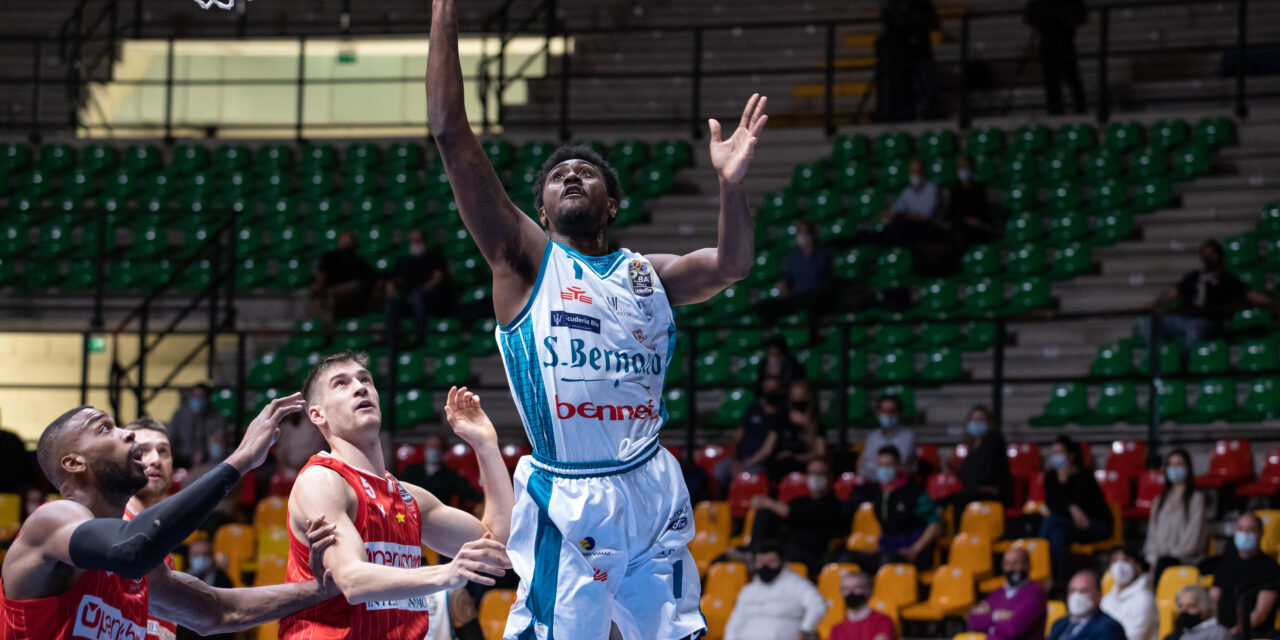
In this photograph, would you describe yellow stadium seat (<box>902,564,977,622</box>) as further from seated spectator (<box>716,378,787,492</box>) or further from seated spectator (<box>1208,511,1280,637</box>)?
seated spectator (<box>716,378,787,492</box>)

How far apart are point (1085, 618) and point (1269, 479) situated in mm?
2589

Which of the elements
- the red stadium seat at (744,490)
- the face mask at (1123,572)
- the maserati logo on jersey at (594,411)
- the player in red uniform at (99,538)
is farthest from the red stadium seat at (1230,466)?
the player in red uniform at (99,538)

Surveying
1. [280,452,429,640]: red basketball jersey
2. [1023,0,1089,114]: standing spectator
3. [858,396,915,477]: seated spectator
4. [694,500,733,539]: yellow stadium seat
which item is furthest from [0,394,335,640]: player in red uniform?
[1023,0,1089,114]: standing spectator

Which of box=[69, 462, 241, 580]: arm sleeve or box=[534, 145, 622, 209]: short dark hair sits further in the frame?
box=[534, 145, 622, 209]: short dark hair

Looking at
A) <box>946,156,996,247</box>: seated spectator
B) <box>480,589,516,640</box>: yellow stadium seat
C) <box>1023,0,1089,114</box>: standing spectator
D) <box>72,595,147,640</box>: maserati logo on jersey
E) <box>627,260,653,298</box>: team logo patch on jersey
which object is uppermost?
<box>1023,0,1089,114</box>: standing spectator

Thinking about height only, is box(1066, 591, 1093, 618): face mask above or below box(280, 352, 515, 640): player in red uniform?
below

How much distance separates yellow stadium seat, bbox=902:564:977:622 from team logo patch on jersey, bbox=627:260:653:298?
812 centimetres

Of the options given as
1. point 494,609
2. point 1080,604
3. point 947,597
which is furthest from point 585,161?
point 494,609

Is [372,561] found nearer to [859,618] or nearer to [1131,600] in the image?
[859,618]

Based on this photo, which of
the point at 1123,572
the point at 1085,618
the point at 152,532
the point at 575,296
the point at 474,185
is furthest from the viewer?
the point at 1123,572

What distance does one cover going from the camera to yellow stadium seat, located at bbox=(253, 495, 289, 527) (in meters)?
14.6

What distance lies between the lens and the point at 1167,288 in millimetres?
16703

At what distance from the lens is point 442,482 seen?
14.3 m

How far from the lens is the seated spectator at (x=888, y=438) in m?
14.4
